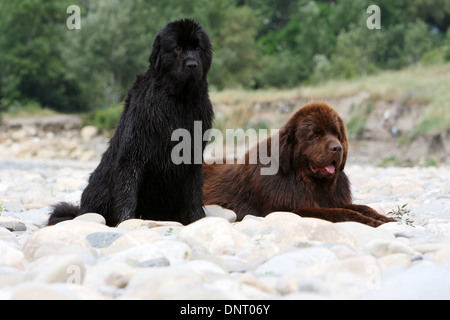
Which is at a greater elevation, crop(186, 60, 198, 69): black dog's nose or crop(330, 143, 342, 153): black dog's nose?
crop(186, 60, 198, 69): black dog's nose

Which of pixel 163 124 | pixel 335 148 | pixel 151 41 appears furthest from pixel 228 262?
pixel 151 41

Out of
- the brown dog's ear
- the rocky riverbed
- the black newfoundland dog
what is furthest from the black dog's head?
the rocky riverbed

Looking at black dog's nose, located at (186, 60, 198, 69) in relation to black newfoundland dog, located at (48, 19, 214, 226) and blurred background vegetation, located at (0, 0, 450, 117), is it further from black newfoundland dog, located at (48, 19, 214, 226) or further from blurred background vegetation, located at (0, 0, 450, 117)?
blurred background vegetation, located at (0, 0, 450, 117)

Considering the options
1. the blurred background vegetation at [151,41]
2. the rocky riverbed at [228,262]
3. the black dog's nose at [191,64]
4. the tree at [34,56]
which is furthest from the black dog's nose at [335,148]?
the tree at [34,56]

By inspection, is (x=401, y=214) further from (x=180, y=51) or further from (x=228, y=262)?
(x=228, y=262)

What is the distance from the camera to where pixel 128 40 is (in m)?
36.8

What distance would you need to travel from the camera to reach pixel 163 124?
4930 millimetres

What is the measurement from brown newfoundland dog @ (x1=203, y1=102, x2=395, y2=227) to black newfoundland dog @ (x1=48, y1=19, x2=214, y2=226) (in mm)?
750

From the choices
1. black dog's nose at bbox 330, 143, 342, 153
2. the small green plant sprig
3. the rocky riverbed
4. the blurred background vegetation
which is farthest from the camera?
the blurred background vegetation

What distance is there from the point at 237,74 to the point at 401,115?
18.7 m

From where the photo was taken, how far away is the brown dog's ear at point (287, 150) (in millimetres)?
5465

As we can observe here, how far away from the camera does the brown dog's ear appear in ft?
17.9

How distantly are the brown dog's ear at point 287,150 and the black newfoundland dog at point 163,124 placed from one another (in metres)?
0.83

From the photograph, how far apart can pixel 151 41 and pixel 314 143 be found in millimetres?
31853
